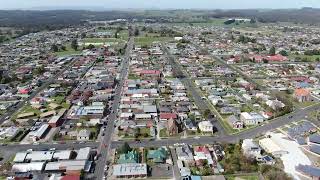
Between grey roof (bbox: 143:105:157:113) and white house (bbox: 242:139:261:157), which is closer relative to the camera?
white house (bbox: 242:139:261:157)

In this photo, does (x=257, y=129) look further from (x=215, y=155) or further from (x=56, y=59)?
(x=56, y=59)

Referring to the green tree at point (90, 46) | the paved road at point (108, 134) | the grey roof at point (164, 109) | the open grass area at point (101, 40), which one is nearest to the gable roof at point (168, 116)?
the grey roof at point (164, 109)

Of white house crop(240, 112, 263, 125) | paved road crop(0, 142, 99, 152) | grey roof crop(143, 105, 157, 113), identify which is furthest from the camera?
grey roof crop(143, 105, 157, 113)

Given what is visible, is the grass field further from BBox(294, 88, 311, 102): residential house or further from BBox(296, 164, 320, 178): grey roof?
BBox(296, 164, 320, 178): grey roof

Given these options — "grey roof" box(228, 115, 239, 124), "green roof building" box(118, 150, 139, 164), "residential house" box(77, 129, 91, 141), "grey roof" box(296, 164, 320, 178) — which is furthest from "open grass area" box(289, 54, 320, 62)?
"green roof building" box(118, 150, 139, 164)

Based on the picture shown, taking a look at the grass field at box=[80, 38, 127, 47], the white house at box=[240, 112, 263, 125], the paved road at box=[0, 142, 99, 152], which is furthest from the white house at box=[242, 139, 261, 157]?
the grass field at box=[80, 38, 127, 47]

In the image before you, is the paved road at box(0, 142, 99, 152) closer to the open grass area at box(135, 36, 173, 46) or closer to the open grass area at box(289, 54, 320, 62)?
the open grass area at box(289, 54, 320, 62)

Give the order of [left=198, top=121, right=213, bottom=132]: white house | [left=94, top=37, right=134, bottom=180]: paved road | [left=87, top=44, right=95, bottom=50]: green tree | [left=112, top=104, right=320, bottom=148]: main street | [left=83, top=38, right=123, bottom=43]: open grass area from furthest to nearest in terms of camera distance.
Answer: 1. [left=83, top=38, right=123, bottom=43]: open grass area
2. [left=87, top=44, right=95, bottom=50]: green tree
3. [left=198, top=121, right=213, bottom=132]: white house
4. [left=112, top=104, right=320, bottom=148]: main street
5. [left=94, top=37, right=134, bottom=180]: paved road

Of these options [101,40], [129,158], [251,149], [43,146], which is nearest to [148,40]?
[101,40]

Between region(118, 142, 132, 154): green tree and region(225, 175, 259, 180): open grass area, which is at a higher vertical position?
region(118, 142, 132, 154): green tree

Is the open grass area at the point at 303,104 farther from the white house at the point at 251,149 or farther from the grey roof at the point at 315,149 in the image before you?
the white house at the point at 251,149

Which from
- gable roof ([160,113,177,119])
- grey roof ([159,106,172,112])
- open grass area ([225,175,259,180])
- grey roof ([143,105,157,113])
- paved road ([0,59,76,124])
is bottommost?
paved road ([0,59,76,124])
